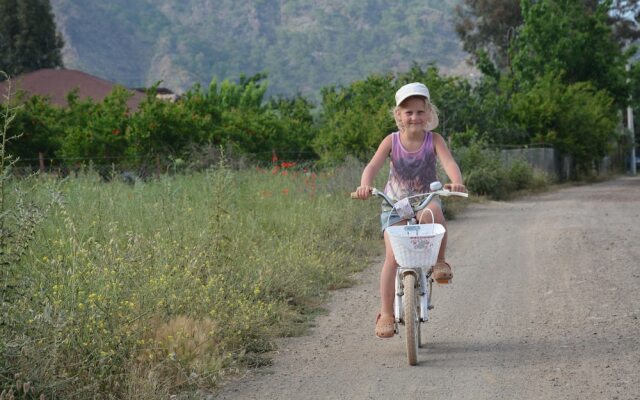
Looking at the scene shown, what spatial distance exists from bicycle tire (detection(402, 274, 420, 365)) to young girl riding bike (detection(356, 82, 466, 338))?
12.5 inches

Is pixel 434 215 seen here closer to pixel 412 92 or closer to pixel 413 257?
pixel 413 257

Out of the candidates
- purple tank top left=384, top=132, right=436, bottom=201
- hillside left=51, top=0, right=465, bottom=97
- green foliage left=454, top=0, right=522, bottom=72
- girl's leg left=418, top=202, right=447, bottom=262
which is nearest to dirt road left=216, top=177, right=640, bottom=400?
girl's leg left=418, top=202, right=447, bottom=262

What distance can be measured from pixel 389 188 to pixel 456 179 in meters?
0.56

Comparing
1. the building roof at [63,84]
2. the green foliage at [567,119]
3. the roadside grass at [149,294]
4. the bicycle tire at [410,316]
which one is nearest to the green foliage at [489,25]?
the green foliage at [567,119]

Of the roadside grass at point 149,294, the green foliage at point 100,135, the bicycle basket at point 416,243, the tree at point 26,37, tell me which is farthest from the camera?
the tree at point 26,37

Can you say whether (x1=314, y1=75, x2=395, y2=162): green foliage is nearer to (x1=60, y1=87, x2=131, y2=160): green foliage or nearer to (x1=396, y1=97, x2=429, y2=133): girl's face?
(x1=60, y1=87, x2=131, y2=160): green foliage

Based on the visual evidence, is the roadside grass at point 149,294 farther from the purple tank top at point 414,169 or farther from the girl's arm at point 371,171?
the purple tank top at point 414,169

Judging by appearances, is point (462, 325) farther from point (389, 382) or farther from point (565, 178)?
point (565, 178)

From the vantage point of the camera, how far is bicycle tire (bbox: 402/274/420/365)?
23.1 ft

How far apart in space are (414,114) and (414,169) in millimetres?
423

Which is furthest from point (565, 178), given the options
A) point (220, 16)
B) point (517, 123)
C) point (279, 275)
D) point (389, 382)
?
point (220, 16)

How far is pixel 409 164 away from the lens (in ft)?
24.9

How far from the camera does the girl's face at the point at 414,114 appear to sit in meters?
7.59

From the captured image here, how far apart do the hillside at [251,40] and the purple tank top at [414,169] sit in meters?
117
